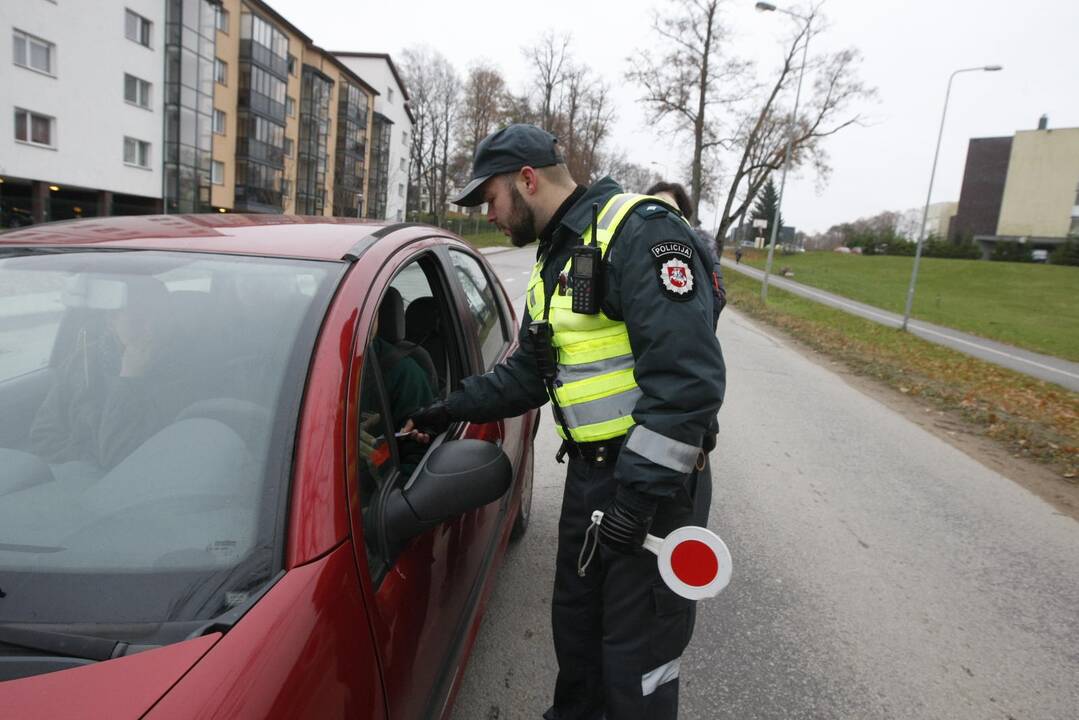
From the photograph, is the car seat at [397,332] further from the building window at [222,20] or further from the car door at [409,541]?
the building window at [222,20]

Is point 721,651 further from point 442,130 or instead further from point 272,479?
point 442,130

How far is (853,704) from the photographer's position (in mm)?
2529

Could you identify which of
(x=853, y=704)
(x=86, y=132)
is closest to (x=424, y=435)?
(x=853, y=704)

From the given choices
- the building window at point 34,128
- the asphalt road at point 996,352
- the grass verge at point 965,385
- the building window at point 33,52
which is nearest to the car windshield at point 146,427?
the grass verge at point 965,385

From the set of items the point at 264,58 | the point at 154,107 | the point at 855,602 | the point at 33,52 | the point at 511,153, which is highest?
the point at 264,58

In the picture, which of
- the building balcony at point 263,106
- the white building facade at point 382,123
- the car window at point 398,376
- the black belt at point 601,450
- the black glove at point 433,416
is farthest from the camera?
the white building facade at point 382,123

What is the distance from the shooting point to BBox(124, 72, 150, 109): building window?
1111 inches

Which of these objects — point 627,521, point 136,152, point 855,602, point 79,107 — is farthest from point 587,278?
point 136,152

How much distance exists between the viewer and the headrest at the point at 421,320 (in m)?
3.03

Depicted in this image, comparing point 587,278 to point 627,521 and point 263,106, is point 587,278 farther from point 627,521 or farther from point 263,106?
point 263,106

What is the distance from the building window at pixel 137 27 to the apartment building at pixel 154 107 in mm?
53

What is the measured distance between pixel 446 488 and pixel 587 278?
0.68 meters

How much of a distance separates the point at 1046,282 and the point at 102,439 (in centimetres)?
4915

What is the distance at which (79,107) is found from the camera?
2562 centimetres
